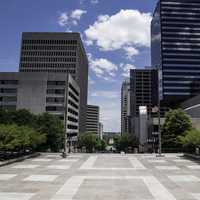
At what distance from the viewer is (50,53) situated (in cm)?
16438

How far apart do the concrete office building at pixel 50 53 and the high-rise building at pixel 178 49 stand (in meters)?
42.9

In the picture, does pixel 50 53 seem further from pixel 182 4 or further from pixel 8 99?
pixel 182 4

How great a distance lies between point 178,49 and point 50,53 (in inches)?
2483

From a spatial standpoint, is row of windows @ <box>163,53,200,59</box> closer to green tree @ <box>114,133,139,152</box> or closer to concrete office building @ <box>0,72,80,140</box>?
green tree @ <box>114,133,139,152</box>

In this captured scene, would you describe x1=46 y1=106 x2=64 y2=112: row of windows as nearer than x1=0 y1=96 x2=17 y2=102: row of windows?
Yes

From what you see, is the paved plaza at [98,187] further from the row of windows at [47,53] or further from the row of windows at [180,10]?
the row of windows at [47,53]

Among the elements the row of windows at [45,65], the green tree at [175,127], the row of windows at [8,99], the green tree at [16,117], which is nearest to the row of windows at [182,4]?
the row of windows at [45,65]

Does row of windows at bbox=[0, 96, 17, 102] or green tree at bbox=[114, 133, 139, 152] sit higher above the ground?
row of windows at bbox=[0, 96, 17, 102]

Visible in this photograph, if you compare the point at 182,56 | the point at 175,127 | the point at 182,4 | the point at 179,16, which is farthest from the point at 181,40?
the point at 175,127

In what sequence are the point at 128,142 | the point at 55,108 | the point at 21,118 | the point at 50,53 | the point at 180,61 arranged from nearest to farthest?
the point at 21,118
the point at 128,142
the point at 55,108
the point at 180,61
the point at 50,53

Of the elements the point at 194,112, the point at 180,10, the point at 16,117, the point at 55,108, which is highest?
the point at 180,10

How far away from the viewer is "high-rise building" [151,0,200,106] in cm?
14938

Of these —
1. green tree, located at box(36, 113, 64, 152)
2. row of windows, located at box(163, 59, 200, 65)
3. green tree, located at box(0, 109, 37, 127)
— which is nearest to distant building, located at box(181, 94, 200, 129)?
green tree, located at box(36, 113, 64, 152)

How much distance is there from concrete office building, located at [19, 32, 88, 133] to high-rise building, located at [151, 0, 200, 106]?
42.9m
